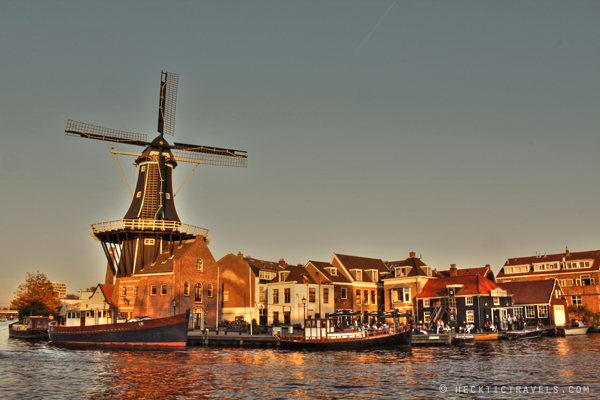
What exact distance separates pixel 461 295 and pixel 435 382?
40.2m

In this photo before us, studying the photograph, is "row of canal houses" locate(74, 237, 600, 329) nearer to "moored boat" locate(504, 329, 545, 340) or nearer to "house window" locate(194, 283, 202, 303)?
"house window" locate(194, 283, 202, 303)

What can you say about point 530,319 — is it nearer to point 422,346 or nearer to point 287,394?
point 422,346

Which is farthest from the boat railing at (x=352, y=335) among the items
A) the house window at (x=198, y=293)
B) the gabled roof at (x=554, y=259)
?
the gabled roof at (x=554, y=259)

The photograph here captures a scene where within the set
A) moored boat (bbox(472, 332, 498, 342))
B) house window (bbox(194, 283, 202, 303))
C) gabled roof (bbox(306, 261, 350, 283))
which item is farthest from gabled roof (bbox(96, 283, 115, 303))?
moored boat (bbox(472, 332, 498, 342))

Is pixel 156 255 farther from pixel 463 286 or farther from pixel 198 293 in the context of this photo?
pixel 463 286

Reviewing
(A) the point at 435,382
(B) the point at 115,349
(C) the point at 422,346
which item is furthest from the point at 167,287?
(A) the point at 435,382

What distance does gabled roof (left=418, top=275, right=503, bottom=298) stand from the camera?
65.6 metres

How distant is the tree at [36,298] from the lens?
308 ft

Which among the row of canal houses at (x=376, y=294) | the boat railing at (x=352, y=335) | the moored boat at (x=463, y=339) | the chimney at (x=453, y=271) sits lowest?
the moored boat at (x=463, y=339)

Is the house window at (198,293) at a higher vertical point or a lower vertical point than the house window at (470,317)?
higher

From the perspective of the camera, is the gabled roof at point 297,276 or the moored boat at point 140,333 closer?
the moored boat at point 140,333

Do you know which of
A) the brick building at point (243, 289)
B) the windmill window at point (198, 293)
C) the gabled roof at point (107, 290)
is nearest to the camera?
the windmill window at point (198, 293)

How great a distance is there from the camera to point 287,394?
2538cm

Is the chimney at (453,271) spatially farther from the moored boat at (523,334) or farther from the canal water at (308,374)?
the canal water at (308,374)
